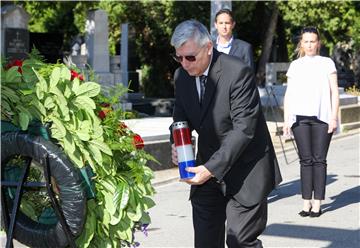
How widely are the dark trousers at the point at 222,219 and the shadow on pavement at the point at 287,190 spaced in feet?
13.6

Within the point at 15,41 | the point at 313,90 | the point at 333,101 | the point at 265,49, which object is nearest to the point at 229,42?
the point at 313,90

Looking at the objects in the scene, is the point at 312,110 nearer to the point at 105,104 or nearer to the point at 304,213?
the point at 304,213

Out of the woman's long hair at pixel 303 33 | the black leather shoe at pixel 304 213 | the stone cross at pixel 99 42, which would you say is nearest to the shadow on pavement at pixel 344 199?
the black leather shoe at pixel 304 213

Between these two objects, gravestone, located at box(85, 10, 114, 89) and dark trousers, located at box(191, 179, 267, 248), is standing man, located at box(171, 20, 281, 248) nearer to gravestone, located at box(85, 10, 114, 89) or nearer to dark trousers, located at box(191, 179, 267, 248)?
dark trousers, located at box(191, 179, 267, 248)

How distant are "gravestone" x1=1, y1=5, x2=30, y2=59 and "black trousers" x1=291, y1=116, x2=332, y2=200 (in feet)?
51.3

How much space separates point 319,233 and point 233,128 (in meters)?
3.01

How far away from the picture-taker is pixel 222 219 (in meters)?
4.49

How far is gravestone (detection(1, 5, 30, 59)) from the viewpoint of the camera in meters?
22.1

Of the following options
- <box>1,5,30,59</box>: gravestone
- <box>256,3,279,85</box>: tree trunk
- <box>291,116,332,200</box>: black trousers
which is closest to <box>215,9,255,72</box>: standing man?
<box>291,116,332,200</box>: black trousers

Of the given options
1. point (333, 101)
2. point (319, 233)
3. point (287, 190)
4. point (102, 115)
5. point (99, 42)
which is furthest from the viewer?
point (99, 42)

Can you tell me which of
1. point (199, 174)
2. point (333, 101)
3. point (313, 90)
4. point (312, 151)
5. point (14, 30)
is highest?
point (14, 30)

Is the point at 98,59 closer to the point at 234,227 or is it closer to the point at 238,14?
the point at 238,14

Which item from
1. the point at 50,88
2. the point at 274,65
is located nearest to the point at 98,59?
the point at 274,65

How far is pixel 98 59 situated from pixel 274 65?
720 centimetres
